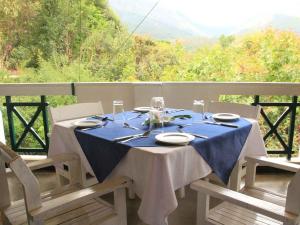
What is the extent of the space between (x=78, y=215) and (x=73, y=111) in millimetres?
1008

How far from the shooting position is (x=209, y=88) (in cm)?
276

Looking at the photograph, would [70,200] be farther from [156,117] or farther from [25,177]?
[156,117]

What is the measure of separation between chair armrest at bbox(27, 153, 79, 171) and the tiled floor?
70 cm

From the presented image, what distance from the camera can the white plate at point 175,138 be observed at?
140 centimetres

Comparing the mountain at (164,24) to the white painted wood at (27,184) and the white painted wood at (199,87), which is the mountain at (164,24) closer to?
the white painted wood at (199,87)

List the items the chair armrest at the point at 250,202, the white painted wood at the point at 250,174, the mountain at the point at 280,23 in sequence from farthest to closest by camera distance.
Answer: the mountain at the point at 280,23 < the white painted wood at the point at 250,174 < the chair armrest at the point at 250,202

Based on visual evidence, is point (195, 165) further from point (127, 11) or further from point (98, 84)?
point (127, 11)

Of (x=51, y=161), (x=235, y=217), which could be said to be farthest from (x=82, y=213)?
(x=235, y=217)

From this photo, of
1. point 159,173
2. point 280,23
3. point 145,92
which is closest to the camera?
point 159,173

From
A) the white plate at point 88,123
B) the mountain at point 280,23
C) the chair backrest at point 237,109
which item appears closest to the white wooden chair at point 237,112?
the chair backrest at point 237,109

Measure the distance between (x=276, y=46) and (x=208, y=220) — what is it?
364 centimetres

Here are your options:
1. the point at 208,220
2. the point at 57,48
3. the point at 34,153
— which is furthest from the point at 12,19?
the point at 208,220

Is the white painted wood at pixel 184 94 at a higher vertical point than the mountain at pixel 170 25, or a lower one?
lower

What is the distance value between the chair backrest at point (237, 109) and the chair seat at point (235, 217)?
852mm
